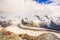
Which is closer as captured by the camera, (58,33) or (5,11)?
(58,33)

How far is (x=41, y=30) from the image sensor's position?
1746mm

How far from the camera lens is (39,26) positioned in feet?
5.78

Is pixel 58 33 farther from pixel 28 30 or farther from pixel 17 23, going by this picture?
pixel 17 23

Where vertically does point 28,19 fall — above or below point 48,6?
below

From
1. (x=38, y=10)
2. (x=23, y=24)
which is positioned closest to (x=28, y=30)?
(x=23, y=24)

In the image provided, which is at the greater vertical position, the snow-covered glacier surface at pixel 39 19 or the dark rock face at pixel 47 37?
the snow-covered glacier surface at pixel 39 19

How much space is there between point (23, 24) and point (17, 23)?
0.07m

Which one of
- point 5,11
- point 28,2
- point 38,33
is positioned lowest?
point 38,33

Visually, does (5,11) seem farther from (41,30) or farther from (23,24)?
(41,30)

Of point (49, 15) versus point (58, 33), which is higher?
point (49, 15)

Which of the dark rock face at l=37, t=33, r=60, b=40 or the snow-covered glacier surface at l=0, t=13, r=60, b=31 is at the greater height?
the snow-covered glacier surface at l=0, t=13, r=60, b=31

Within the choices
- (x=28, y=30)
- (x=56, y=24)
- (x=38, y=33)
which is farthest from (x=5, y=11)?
(x=56, y=24)

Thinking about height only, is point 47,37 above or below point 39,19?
below

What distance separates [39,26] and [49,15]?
0.56 ft
